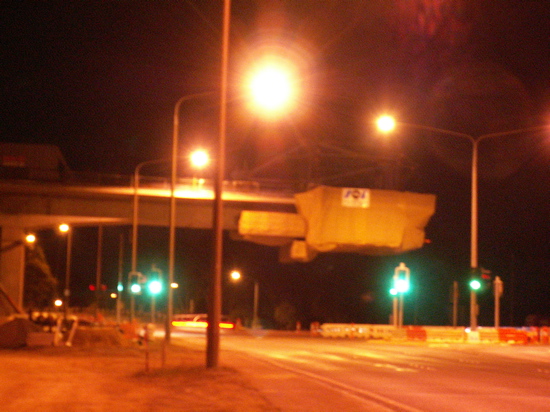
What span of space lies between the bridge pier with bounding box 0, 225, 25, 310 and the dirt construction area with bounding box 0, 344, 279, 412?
3577 cm

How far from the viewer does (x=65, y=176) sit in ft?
165

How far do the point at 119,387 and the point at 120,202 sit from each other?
1451 inches

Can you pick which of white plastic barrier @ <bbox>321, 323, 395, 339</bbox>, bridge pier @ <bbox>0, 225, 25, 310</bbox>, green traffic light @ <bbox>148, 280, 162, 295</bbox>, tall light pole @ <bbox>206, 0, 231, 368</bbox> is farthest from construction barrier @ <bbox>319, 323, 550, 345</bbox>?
bridge pier @ <bbox>0, 225, 25, 310</bbox>

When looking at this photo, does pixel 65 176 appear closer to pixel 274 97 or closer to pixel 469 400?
pixel 274 97

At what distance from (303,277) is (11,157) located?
26536 millimetres

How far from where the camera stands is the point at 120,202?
164ft

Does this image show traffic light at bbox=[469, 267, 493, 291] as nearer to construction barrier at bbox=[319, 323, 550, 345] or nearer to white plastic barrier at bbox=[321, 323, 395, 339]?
construction barrier at bbox=[319, 323, 550, 345]

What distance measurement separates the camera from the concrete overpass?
48.4m

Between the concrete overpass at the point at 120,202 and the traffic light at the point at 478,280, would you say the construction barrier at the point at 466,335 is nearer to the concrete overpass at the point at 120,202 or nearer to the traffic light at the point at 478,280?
the traffic light at the point at 478,280

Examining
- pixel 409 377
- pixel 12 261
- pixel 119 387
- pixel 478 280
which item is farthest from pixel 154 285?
pixel 12 261

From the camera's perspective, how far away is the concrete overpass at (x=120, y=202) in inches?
1907

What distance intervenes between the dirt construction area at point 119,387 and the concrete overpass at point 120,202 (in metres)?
28.2

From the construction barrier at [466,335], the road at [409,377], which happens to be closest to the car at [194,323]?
the construction barrier at [466,335]

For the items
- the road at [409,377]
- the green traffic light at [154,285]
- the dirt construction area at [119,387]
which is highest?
the green traffic light at [154,285]
